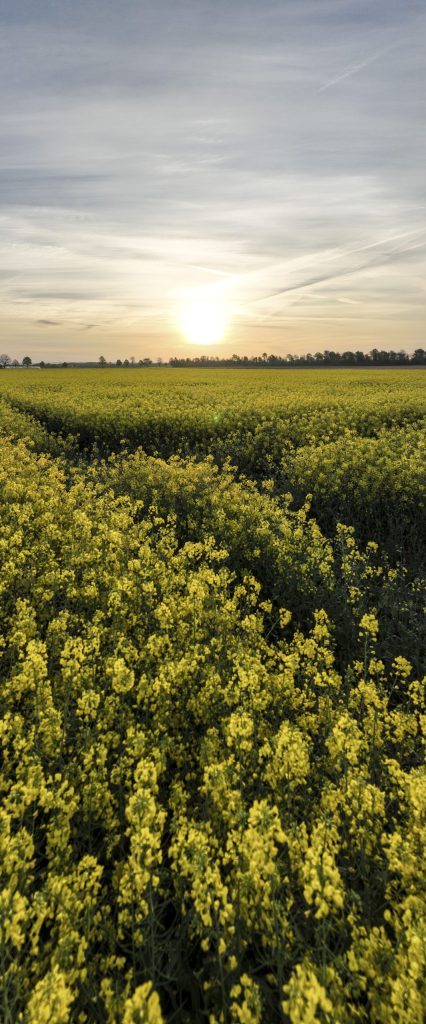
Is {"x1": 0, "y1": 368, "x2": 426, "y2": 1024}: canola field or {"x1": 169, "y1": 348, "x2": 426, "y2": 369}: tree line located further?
{"x1": 169, "y1": 348, "x2": 426, "y2": 369}: tree line

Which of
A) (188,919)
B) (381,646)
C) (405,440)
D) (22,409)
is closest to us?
(188,919)

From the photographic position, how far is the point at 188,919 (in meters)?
2.39

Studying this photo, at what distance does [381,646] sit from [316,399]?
16702 mm

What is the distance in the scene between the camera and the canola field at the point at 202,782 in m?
2.06

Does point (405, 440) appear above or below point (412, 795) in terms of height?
above

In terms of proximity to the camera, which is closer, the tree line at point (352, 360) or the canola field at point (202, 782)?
the canola field at point (202, 782)

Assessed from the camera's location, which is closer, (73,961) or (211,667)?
(73,961)

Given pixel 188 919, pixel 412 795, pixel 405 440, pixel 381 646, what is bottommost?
pixel 381 646

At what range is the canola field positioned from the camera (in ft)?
6.76

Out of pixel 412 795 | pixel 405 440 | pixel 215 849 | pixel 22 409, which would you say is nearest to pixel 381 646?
pixel 412 795

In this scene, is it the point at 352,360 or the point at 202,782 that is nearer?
the point at 202,782

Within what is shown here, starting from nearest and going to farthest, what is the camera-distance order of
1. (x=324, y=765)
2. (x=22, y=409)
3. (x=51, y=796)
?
1. (x=51, y=796)
2. (x=324, y=765)
3. (x=22, y=409)

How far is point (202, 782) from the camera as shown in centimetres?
329

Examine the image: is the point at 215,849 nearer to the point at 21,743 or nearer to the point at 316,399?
the point at 21,743
